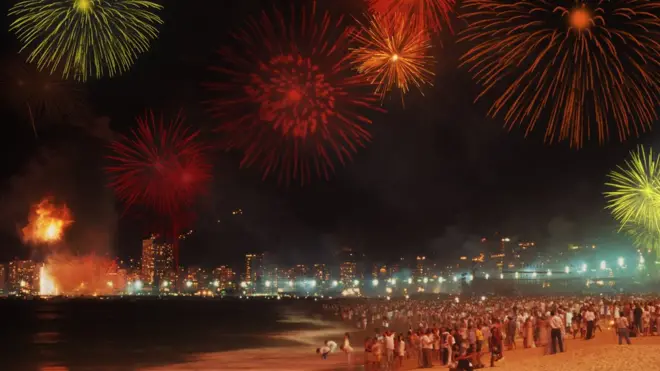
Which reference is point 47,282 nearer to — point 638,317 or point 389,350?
point 389,350

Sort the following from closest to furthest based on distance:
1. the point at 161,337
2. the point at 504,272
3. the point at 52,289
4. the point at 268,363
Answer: the point at 268,363 → the point at 161,337 → the point at 504,272 → the point at 52,289

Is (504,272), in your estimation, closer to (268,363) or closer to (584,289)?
(584,289)

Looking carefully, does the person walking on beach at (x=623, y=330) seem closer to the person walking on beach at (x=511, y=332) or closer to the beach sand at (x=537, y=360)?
the beach sand at (x=537, y=360)

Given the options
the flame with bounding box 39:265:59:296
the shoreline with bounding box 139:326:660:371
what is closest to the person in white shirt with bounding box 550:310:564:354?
the shoreline with bounding box 139:326:660:371

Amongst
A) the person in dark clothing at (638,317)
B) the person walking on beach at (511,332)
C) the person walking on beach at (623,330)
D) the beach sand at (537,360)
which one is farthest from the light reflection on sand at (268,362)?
the person in dark clothing at (638,317)

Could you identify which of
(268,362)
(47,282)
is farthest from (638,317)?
(47,282)

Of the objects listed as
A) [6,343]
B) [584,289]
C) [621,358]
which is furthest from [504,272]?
[621,358]

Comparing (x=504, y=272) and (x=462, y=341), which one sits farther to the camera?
(x=504, y=272)

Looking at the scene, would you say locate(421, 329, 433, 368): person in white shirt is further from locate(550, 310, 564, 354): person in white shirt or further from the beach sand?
locate(550, 310, 564, 354): person in white shirt
